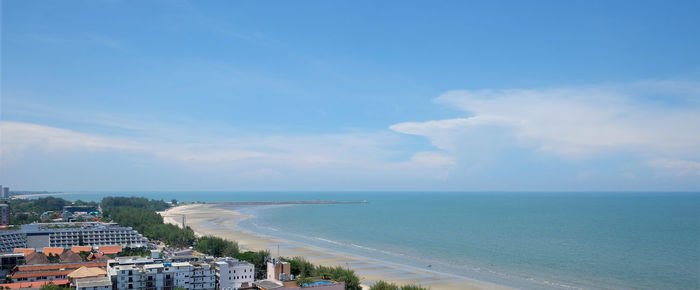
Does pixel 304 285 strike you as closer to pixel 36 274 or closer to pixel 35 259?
pixel 36 274

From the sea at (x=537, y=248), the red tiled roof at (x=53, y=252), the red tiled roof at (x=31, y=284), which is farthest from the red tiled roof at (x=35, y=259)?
the sea at (x=537, y=248)

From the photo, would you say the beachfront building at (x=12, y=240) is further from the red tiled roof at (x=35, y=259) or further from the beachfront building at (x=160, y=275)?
the beachfront building at (x=160, y=275)

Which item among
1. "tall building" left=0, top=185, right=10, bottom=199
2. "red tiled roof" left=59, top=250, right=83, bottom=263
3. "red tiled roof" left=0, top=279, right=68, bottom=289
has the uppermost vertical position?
"tall building" left=0, top=185, right=10, bottom=199

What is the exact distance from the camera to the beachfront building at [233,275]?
3288cm

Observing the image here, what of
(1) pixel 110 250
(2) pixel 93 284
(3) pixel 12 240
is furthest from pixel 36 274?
(3) pixel 12 240

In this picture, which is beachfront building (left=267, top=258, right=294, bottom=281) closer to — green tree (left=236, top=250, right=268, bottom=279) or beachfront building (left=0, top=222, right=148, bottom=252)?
green tree (left=236, top=250, right=268, bottom=279)

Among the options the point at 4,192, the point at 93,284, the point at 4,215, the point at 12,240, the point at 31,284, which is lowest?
the point at 31,284

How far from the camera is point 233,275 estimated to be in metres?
33.3

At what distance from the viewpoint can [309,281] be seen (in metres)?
30.8

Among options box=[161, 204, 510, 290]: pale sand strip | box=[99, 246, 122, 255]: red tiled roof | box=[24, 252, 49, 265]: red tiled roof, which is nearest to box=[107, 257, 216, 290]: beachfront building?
box=[24, 252, 49, 265]: red tiled roof

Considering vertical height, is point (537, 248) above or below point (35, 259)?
below

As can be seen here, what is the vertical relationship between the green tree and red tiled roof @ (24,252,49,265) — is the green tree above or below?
below

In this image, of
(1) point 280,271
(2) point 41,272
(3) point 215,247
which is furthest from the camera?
(3) point 215,247

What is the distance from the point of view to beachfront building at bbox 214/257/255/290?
3288cm
